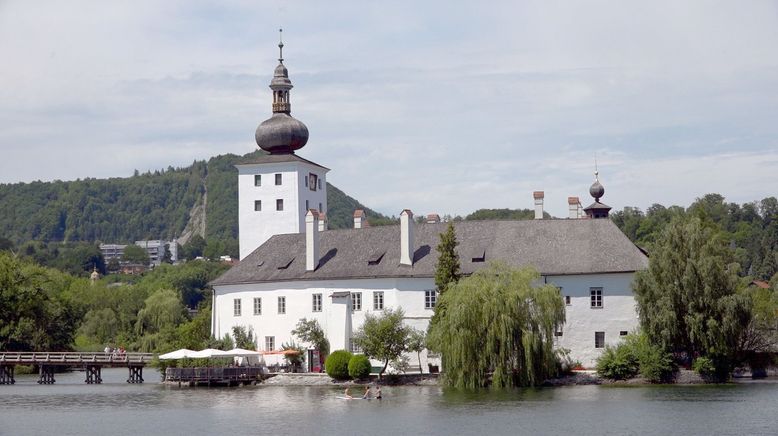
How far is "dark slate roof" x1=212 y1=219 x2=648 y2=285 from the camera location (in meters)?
64.6

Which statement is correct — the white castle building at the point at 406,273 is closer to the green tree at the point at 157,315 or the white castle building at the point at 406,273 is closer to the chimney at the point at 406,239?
the chimney at the point at 406,239

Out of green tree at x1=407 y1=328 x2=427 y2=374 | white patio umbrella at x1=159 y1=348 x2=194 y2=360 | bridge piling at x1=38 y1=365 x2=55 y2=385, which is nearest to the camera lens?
green tree at x1=407 y1=328 x2=427 y2=374

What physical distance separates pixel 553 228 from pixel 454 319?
12788 millimetres

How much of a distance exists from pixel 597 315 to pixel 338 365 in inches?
502

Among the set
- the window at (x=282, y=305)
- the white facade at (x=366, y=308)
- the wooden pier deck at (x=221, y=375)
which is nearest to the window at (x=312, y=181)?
the white facade at (x=366, y=308)

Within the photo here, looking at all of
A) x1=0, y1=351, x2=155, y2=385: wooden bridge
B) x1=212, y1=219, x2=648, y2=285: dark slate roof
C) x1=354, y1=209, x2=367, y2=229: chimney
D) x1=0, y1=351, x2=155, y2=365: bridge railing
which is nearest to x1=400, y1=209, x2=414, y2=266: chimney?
x1=212, y1=219, x2=648, y2=285: dark slate roof

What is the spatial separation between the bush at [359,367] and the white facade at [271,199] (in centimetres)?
1987

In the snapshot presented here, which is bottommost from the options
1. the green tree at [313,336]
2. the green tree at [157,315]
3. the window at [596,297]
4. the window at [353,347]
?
the window at [353,347]

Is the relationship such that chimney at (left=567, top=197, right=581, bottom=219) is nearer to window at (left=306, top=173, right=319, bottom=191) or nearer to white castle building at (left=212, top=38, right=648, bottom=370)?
white castle building at (left=212, top=38, right=648, bottom=370)

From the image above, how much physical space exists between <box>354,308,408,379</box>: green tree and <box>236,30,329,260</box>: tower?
1911cm

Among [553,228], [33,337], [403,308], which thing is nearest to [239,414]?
[403,308]

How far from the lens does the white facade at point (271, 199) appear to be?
81.9 metres

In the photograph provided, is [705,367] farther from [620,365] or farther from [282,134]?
[282,134]

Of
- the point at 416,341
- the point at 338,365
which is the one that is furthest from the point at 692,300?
the point at 338,365
